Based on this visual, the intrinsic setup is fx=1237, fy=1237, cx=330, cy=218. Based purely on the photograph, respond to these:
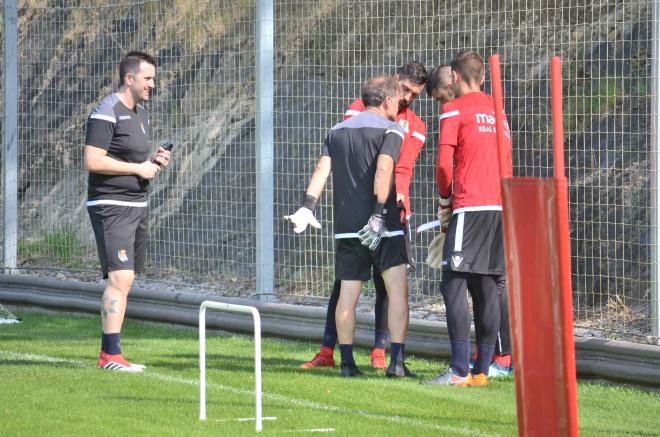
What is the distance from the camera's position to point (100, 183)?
9328 mm

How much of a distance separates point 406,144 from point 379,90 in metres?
0.92

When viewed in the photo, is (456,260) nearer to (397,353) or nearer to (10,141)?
(397,353)

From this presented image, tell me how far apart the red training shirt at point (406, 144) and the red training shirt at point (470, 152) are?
3.54ft

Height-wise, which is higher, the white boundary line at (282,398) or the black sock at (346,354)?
the black sock at (346,354)

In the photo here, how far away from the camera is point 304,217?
29.5ft

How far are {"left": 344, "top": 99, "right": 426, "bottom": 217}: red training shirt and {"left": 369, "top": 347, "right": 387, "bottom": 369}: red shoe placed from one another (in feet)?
3.63

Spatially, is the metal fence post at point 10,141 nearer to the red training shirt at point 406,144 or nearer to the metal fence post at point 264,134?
the metal fence post at point 264,134

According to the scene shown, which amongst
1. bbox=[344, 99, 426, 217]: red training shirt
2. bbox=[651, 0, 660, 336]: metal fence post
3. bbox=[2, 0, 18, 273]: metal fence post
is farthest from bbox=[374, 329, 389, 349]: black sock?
bbox=[2, 0, 18, 273]: metal fence post

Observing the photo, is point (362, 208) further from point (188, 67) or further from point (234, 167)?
point (188, 67)

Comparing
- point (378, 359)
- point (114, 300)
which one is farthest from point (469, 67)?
point (114, 300)

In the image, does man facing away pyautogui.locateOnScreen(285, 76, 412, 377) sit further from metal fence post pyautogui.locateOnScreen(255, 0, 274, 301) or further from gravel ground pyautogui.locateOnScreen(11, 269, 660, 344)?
metal fence post pyautogui.locateOnScreen(255, 0, 274, 301)

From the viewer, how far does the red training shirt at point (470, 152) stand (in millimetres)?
8625

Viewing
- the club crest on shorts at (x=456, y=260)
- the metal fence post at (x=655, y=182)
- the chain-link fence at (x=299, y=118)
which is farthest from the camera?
the chain-link fence at (x=299, y=118)

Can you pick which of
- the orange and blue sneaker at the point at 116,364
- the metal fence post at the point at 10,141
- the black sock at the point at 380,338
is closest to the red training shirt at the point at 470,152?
the black sock at the point at 380,338
